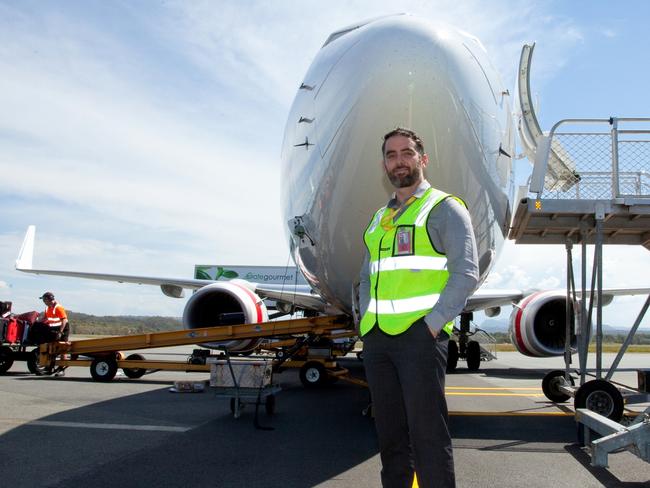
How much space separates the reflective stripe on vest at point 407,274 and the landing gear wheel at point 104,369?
7560 mm

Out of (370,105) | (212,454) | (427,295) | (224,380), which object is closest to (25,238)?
(224,380)

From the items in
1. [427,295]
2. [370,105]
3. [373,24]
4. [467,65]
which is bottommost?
[427,295]

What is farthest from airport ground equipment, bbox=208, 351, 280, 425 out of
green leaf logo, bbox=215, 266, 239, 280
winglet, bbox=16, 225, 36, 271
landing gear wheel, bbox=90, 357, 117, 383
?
green leaf logo, bbox=215, 266, 239, 280

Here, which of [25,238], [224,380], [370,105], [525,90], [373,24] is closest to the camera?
[370,105]

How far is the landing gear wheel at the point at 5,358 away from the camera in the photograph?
968 cm

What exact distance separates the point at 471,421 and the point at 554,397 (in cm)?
222

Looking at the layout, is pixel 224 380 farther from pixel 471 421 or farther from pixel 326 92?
pixel 326 92

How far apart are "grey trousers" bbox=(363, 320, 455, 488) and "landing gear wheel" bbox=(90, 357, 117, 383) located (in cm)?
755

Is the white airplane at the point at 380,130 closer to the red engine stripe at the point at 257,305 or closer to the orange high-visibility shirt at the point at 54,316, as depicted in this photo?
the red engine stripe at the point at 257,305

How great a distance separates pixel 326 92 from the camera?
12.5 ft

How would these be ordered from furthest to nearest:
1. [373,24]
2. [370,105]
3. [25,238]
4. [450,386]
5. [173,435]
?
[25,238]
[450,386]
[173,435]
[373,24]
[370,105]

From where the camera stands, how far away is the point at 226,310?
808 cm

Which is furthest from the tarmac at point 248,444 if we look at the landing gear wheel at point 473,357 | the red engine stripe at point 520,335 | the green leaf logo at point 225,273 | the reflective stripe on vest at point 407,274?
the green leaf logo at point 225,273

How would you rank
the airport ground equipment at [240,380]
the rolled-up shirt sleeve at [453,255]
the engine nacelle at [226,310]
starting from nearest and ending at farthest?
the rolled-up shirt sleeve at [453,255] < the airport ground equipment at [240,380] < the engine nacelle at [226,310]
